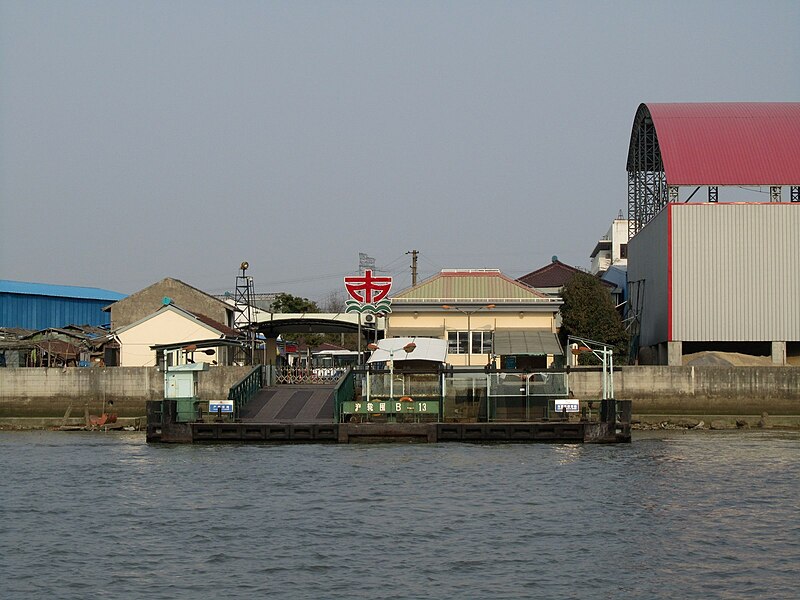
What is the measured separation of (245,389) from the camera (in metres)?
44.3

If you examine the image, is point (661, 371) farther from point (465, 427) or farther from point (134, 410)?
point (134, 410)

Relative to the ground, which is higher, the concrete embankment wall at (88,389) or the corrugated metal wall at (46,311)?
the corrugated metal wall at (46,311)

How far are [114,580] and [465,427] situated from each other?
2177 centimetres

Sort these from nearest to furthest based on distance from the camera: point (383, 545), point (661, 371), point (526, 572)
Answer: point (526, 572)
point (383, 545)
point (661, 371)

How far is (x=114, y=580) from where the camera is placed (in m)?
18.9

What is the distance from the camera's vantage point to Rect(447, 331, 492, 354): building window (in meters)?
59.5

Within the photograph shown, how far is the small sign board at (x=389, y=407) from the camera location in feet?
132

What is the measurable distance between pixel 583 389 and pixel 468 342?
27.4ft

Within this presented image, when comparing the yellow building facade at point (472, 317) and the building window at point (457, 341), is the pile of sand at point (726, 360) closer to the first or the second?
the yellow building facade at point (472, 317)

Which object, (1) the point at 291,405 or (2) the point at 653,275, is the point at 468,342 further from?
(1) the point at 291,405

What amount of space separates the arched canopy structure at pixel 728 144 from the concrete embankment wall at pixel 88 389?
24893 millimetres

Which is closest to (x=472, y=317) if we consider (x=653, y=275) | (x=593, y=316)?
(x=593, y=316)

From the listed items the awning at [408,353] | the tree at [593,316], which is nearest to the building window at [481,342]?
the tree at [593,316]

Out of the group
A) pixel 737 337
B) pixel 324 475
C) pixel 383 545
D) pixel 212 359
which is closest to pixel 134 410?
pixel 212 359
